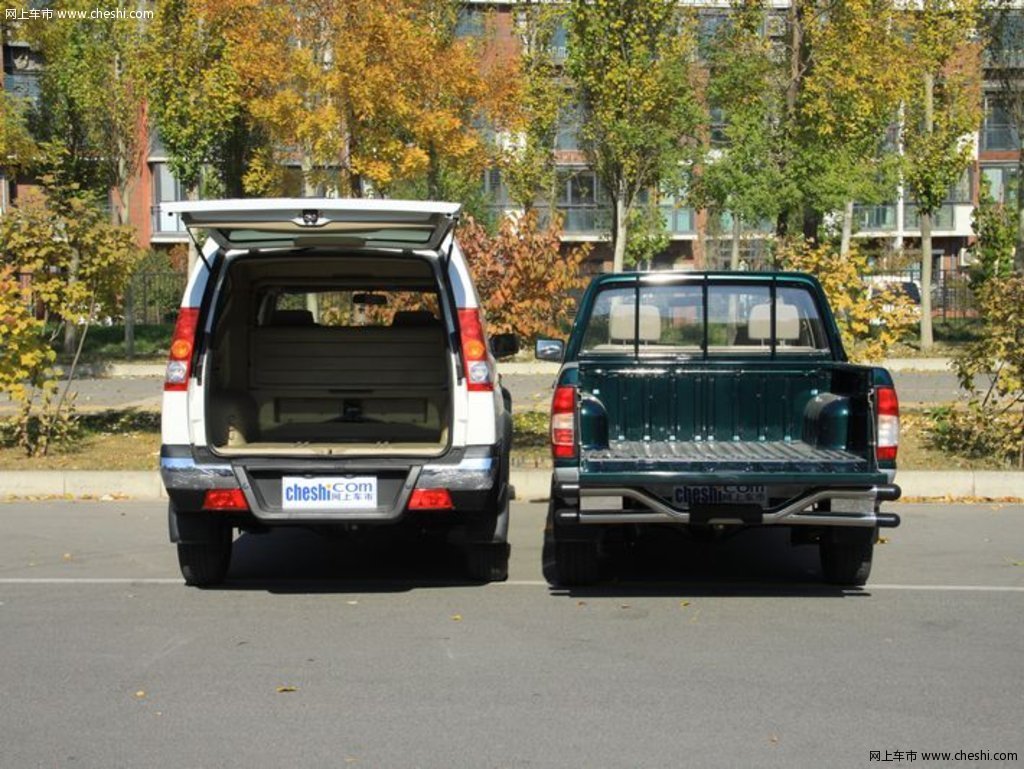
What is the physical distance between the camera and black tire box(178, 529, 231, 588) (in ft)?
26.4

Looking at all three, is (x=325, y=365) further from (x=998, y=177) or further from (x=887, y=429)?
(x=998, y=177)

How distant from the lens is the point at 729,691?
19.4ft

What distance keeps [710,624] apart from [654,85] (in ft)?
74.4

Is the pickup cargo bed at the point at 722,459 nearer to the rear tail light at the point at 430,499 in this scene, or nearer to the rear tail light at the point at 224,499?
the rear tail light at the point at 430,499

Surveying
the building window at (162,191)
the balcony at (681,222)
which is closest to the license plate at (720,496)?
the building window at (162,191)

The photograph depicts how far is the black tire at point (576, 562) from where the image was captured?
26.3ft

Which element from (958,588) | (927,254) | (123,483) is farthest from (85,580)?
(927,254)

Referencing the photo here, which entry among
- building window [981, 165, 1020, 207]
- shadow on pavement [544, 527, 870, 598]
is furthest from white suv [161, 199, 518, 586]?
building window [981, 165, 1020, 207]

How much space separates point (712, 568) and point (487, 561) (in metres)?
1.61

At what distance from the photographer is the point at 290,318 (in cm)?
926

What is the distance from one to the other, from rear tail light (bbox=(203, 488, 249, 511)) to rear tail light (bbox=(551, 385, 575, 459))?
178 centimetres

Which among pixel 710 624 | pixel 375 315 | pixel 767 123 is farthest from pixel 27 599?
pixel 767 123

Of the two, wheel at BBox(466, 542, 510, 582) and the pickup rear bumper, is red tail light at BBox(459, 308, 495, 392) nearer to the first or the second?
the pickup rear bumper

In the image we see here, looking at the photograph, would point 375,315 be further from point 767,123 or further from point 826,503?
point 767,123
